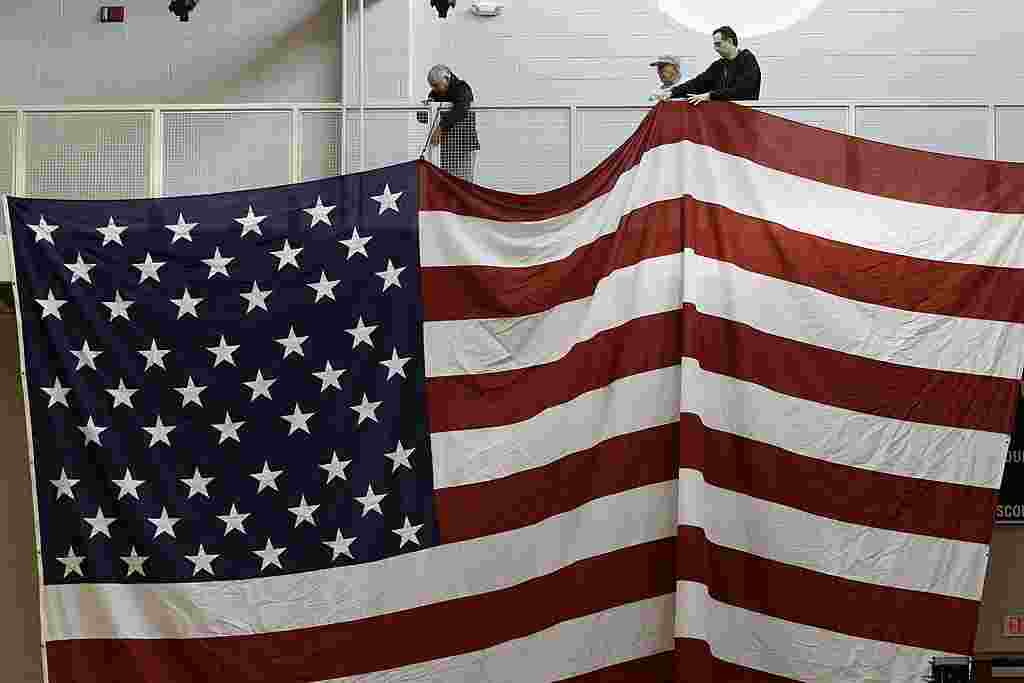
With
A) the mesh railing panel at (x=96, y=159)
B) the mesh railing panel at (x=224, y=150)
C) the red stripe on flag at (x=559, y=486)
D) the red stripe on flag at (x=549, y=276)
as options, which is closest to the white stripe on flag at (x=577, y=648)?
the red stripe on flag at (x=559, y=486)

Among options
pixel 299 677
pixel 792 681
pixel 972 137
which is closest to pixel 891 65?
pixel 972 137

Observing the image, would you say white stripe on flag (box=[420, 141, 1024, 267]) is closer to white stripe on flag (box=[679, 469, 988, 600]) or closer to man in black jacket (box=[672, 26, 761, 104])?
man in black jacket (box=[672, 26, 761, 104])

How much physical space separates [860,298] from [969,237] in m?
1.04

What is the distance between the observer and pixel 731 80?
39.1ft

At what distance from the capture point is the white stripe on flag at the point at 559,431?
10.9 metres

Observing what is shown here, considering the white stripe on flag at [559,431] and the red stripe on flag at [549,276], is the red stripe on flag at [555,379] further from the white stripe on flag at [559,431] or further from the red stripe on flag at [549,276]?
the red stripe on flag at [549,276]

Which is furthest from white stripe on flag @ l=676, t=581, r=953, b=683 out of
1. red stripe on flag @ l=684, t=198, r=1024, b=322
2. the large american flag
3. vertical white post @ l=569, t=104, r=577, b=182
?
vertical white post @ l=569, t=104, r=577, b=182

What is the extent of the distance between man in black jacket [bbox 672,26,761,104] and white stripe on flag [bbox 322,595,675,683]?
14.1 ft

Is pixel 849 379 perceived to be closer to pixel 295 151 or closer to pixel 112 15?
pixel 295 151

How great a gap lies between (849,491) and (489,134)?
14.1ft

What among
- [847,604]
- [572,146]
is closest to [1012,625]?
[847,604]

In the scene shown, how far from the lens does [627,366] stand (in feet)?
36.0

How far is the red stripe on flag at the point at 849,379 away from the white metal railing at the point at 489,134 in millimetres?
2086

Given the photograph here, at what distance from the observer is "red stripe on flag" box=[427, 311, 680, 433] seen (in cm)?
1101
